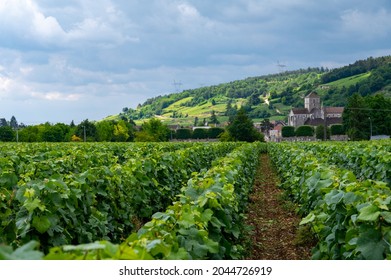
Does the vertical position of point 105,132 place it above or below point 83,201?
above

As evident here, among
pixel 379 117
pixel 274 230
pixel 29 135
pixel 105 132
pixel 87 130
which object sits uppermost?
pixel 87 130

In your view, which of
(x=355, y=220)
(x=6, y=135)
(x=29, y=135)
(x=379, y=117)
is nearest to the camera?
(x=355, y=220)

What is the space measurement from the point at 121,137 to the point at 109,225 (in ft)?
348

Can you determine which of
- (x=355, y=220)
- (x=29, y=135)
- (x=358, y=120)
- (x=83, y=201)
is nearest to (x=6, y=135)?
(x=29, y=135)

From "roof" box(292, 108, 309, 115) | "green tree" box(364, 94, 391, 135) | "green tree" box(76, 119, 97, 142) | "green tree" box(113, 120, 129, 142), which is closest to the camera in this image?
"green tree" box(364, 94, 391, 135)

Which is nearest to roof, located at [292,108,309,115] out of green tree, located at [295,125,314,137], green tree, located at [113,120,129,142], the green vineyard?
green tree, located at [295,125,314,137]

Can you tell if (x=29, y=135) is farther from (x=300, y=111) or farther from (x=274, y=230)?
(x=300, y=111)

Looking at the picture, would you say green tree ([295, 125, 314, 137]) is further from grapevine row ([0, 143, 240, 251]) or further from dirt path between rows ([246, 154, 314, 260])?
grapevine row ([0, 143, 240, 251])

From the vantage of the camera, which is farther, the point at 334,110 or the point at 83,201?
the point at 334,110

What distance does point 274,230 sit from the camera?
484 inches

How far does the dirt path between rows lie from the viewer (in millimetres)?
9852

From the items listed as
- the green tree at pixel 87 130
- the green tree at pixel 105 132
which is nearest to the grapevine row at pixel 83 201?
the green tree at pixel 87 130

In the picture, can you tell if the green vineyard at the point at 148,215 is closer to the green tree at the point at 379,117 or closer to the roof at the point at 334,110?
the green tree at the point at 379,117

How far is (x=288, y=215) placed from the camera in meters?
14.1
